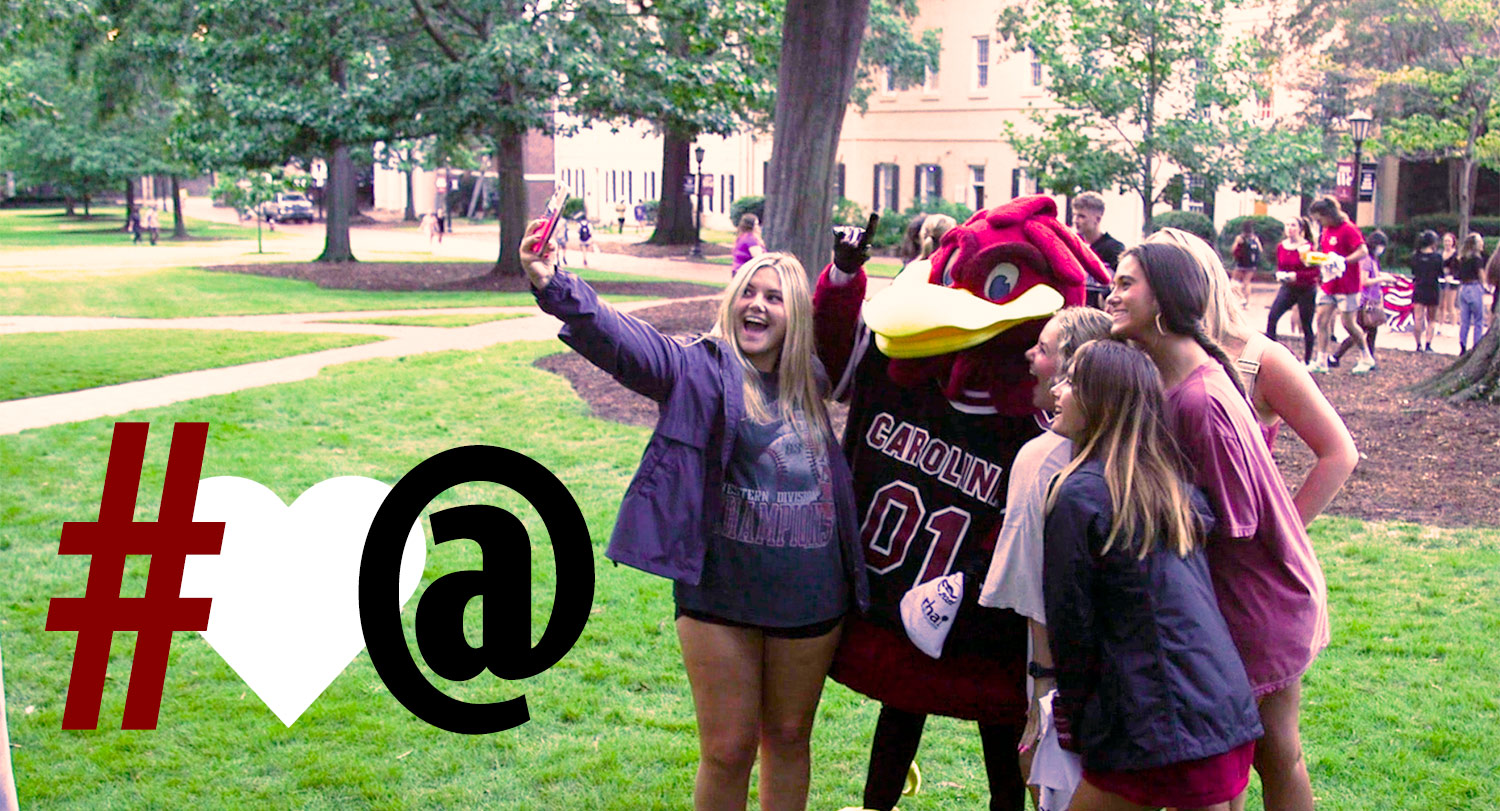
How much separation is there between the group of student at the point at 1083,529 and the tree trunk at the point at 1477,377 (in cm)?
858

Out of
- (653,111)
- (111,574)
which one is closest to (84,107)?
(653,111)

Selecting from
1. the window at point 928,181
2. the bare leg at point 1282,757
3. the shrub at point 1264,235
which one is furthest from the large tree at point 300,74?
the window at point 928,181

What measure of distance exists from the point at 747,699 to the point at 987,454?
2.89 ft

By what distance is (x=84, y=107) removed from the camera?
152 feet

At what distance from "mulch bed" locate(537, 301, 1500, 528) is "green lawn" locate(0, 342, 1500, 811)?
0.52 metres

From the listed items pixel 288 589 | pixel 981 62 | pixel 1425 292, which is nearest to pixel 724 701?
pixel 288 589

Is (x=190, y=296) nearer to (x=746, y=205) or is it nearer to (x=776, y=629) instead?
(x=776, y=629)

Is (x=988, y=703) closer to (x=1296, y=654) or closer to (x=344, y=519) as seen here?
(x=1296, y=654)

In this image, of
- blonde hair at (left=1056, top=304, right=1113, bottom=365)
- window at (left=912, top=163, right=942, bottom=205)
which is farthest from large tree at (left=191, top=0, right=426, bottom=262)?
window at (left=912, top=163, right=942, bottom=205)

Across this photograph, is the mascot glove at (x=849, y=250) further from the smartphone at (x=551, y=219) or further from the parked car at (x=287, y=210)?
the parked car at (x=287, y=210)

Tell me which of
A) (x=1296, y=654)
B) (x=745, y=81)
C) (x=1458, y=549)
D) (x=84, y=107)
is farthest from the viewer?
(x=84, y=107)

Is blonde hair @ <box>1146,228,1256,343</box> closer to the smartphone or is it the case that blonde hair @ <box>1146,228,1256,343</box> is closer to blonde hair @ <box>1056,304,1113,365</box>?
blonde hair @ <box>1056,304,1113,365</box>

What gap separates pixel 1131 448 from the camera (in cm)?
291

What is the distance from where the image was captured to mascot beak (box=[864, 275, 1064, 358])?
136 inches
